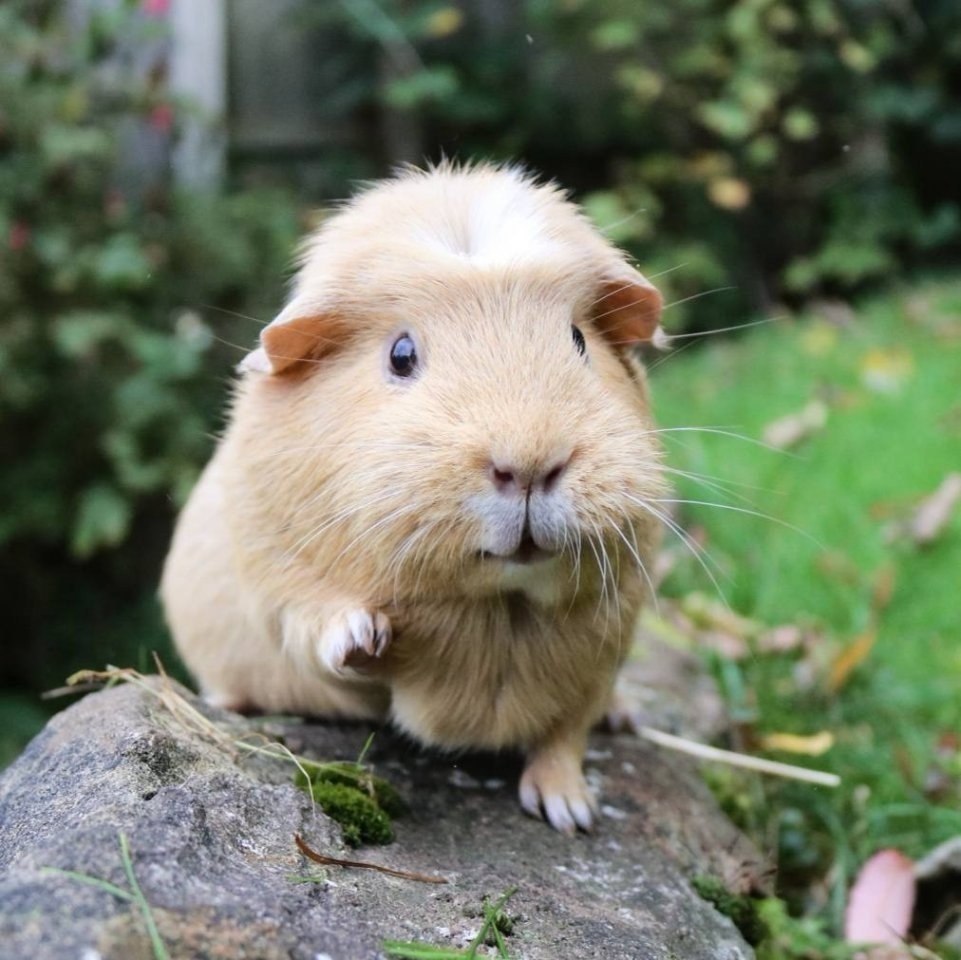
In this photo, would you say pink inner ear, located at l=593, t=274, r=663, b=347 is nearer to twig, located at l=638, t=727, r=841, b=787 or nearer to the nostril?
the nostril

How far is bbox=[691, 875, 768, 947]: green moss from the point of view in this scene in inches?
99.3

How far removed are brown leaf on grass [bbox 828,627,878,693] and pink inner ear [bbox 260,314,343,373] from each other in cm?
259

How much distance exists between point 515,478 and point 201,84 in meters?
7.02

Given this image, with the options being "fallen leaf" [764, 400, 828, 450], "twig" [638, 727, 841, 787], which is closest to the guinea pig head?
"twig" [638, 727, 841, 787]

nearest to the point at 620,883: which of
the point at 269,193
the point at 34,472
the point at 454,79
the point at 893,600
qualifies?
the point at 893,600

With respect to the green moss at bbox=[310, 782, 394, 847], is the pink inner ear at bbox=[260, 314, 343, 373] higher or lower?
higher

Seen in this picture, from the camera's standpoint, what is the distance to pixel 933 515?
5047 mm

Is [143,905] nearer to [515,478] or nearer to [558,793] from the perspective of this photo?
[515,478]

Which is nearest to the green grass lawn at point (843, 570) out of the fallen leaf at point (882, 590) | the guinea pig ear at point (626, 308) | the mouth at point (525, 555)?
the fallen leaf at point (882, 590)

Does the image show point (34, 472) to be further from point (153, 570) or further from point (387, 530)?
point (387, 530)

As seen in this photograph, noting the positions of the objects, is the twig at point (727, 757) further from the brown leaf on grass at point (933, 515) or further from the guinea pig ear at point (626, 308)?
the brown leaf on grass at point (933, 515)

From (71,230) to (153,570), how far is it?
6.32ft

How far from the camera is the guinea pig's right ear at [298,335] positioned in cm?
230

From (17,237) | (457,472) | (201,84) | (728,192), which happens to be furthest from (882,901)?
(201,84)
